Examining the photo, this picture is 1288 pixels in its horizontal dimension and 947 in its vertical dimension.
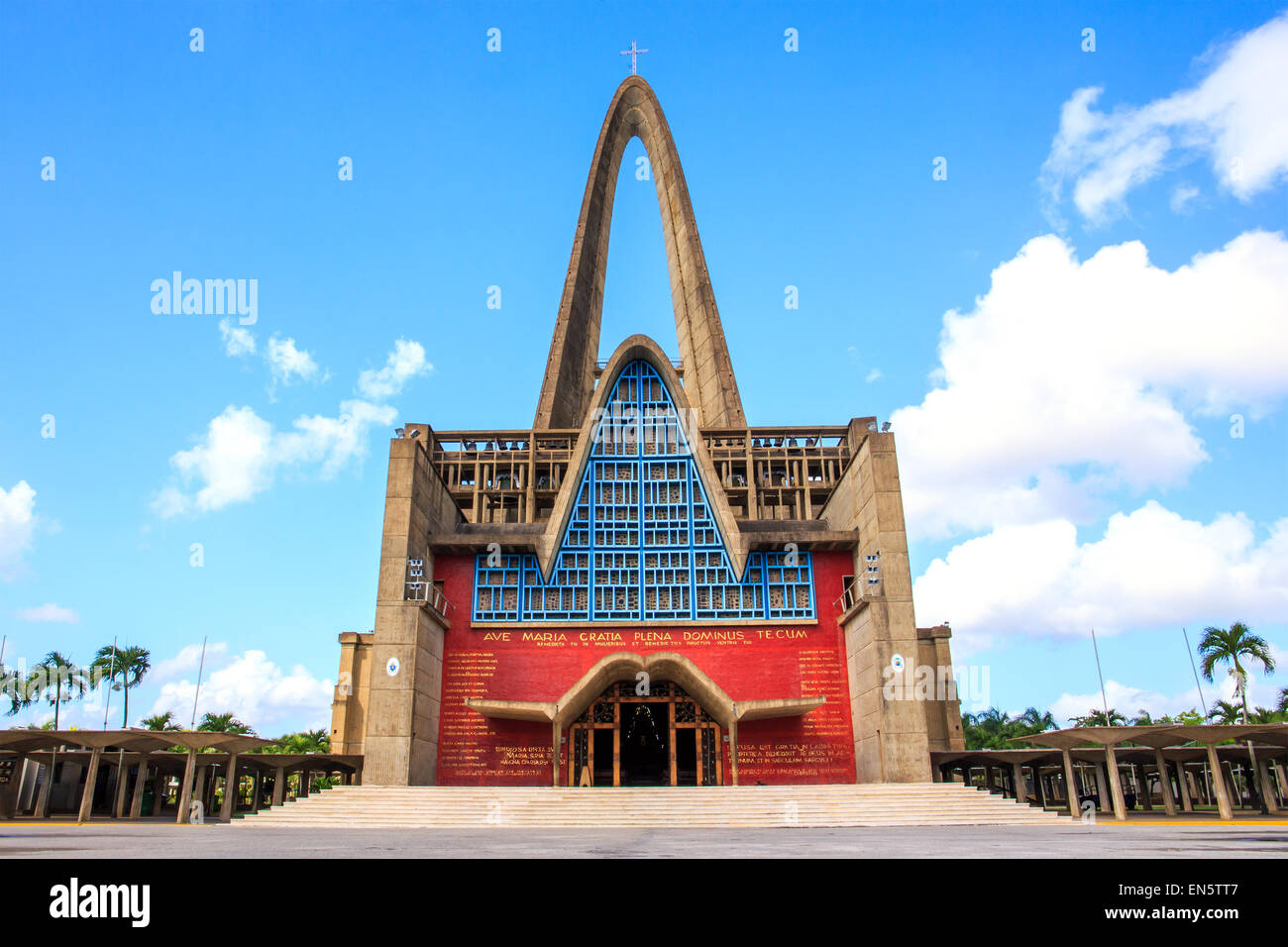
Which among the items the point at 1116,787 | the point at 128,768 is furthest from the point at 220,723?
the point at 1116,787

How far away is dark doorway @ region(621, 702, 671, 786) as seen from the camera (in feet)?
103

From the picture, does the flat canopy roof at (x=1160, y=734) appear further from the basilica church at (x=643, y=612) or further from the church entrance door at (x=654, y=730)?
the church entrance door at (x=654, y=730)

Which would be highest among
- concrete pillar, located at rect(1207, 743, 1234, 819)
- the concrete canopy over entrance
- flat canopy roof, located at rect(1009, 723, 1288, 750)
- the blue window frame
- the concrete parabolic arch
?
the concrete parabolic arch

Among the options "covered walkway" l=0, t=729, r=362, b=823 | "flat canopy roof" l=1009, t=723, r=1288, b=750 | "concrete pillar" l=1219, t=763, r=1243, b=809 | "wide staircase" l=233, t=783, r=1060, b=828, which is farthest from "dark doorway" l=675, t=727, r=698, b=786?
"concrete pillar" l=1219, t=763, r=1243, b=809

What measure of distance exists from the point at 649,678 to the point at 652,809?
8.84 m

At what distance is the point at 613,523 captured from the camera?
32.7m

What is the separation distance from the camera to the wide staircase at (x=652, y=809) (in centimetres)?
1939

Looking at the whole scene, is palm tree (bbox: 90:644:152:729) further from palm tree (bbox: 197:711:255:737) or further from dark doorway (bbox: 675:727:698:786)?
dark doorway (bbox: 675:727:698:786)

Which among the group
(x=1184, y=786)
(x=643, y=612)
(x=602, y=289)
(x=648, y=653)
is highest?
(x=602, y=289)

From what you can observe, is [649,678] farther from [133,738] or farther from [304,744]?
[304,744]

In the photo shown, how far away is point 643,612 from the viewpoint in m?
31.3

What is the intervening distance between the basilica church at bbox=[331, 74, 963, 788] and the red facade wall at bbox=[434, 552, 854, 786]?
0.08 m
